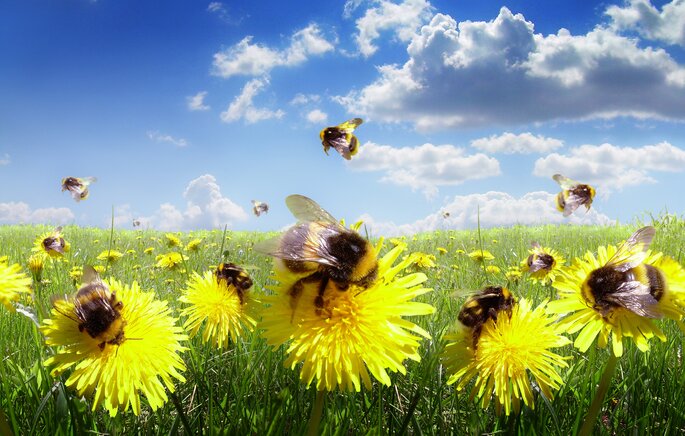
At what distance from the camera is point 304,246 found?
42.9 inches

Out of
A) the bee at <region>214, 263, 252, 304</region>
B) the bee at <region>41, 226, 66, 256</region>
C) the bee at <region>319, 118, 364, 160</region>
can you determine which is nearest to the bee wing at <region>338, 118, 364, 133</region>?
the bee at <region>319, 118, 364, 160</region>

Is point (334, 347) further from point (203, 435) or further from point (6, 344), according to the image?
point (6, 344)

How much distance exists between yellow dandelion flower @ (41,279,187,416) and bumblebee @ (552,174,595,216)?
508 centimetres

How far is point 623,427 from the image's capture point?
200cm

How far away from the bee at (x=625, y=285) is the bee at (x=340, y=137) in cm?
374

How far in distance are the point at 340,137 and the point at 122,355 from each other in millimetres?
3895

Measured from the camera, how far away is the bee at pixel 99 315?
138 centimetres

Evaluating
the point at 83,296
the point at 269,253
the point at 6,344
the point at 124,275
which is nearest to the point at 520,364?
the point at 269,253

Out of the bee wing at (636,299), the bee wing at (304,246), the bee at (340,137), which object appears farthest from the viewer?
the bee at (340,137)

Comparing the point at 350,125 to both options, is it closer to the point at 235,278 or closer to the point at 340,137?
the point at 340,137

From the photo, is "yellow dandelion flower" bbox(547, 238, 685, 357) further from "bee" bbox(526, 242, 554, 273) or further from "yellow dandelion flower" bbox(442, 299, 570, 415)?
"bee" bbox(526, 242, 554, 273)

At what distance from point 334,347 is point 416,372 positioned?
1.25 metres

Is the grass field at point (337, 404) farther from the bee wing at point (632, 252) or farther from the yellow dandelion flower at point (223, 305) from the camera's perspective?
the bee wing at point (632, 252)

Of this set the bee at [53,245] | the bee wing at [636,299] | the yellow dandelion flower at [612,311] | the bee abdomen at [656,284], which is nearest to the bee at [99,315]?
the yellow dandelion flower at [612,311]
